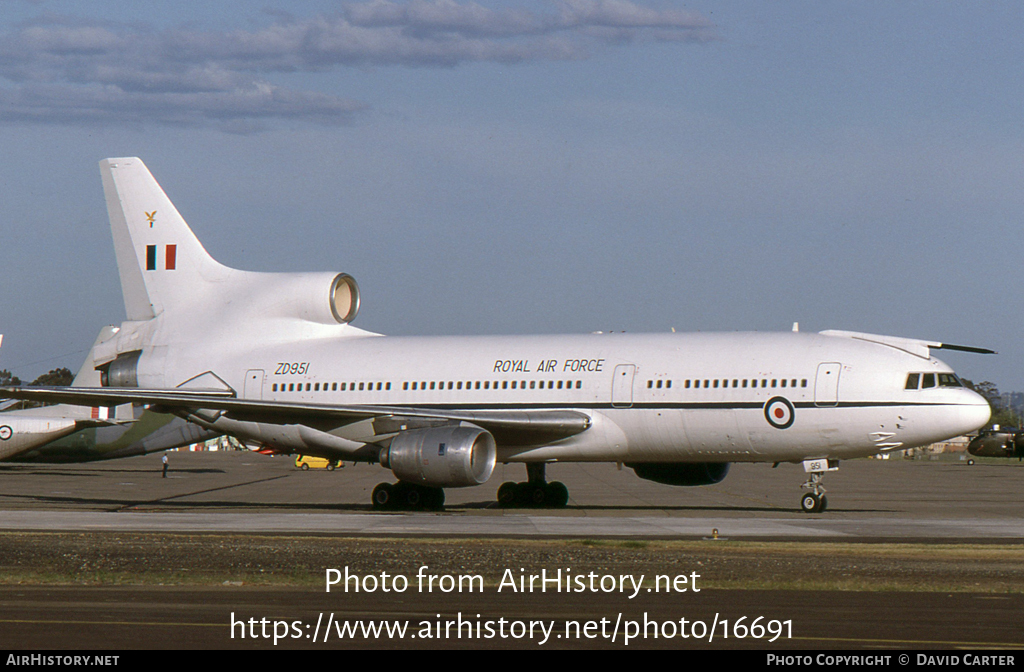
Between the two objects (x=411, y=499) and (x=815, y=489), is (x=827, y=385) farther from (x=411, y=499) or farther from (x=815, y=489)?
(x=411, y=499)

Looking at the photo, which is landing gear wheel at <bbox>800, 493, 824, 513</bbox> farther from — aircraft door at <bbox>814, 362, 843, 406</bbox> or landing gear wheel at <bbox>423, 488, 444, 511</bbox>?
landing gear wheel at <bbox>423, 488, 444, 511</bbox>

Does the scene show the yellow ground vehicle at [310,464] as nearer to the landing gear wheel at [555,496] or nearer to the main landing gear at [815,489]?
the landing gear wheel at [555,496]

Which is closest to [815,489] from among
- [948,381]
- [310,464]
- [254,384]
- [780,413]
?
[780,413]

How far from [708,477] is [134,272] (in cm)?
1763

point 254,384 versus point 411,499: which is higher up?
point 254,384

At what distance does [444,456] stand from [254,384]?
863cm

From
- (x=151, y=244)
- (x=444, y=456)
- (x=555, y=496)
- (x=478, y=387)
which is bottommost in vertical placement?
(x=555, y=496)

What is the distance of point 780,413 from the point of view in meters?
27.1

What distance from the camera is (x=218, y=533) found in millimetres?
20812

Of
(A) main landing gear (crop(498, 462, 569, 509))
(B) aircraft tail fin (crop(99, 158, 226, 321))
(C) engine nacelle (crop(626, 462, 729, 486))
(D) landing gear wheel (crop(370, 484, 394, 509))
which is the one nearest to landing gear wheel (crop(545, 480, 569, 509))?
(A) main landing gear (crop(498, 462, 569, 509))

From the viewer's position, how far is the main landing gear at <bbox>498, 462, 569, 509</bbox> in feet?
101

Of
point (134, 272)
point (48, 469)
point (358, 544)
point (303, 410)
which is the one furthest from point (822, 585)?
point (48, 469)

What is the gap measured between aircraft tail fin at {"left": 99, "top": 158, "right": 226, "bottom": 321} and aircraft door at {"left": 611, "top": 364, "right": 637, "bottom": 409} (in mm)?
13144

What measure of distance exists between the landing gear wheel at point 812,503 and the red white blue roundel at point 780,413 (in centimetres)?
195
